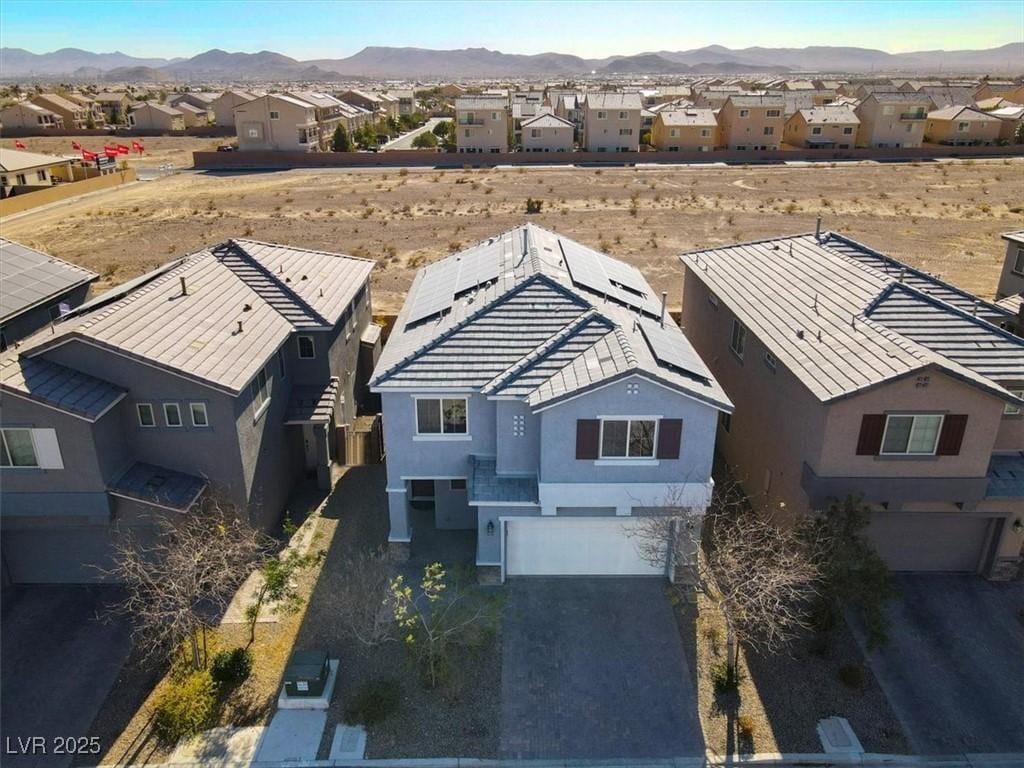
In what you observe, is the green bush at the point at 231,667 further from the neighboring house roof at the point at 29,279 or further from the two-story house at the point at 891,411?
the two-story house at the point at 891,411

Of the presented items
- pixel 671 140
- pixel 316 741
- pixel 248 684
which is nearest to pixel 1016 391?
pixel 316 741

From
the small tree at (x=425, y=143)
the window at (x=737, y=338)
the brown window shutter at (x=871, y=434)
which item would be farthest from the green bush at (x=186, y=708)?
the small tree at (x=425, y=143)

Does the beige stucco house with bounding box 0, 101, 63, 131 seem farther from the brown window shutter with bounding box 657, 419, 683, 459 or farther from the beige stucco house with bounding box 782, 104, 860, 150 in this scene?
the brown window shutter with bounding box 657, 419, 683, 459

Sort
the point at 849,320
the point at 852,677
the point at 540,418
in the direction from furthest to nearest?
1. the point at 849,320
2. the point at 540,418
3. the point at 852,677

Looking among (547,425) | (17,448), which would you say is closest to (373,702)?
(547,425)

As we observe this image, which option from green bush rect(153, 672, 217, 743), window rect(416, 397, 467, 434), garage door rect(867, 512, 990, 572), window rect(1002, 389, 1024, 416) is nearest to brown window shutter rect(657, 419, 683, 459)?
window rect(416, 397, 467, 434)

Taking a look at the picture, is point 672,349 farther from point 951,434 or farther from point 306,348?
point 306,348
